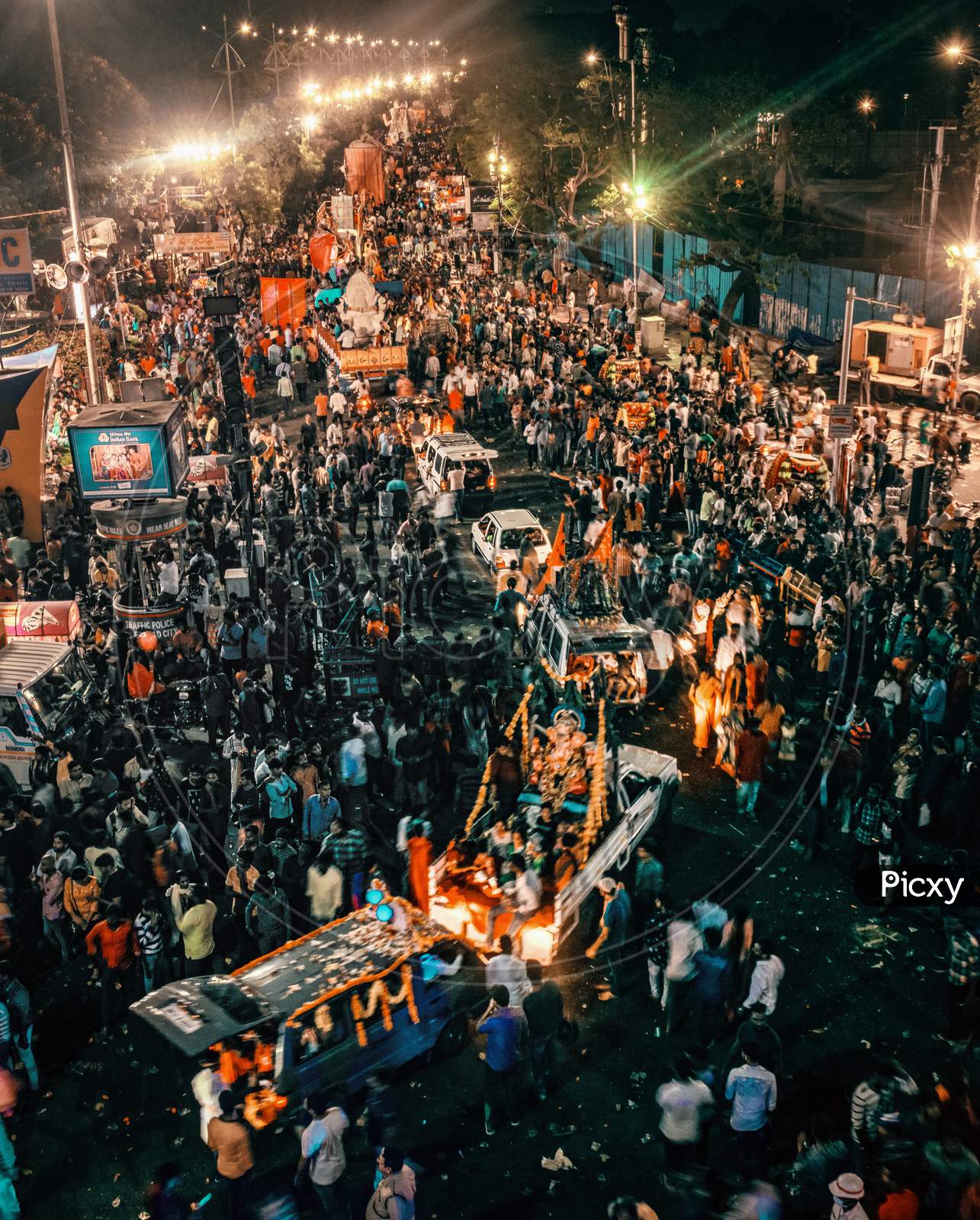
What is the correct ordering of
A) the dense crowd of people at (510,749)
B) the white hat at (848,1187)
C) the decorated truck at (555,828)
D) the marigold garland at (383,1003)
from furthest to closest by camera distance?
the decorated truck at (555,828) < the marigold garland at (383,1003) < the dense crowd of people at (510,749) < the white hat at (848,1187)

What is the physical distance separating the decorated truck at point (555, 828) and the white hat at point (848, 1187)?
3.86 meters

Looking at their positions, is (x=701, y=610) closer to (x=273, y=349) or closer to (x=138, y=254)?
(x=273, y=349)

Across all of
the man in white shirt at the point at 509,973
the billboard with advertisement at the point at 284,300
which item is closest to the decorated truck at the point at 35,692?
the man in white shirt at the point at 509,973

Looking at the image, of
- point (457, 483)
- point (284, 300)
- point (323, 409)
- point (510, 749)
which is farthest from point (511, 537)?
point (284, 300)

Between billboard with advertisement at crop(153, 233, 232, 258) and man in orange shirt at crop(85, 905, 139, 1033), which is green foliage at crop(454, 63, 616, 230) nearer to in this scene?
billboard with advertisement at crop(153, 233, 232, 258)

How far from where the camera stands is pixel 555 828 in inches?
425

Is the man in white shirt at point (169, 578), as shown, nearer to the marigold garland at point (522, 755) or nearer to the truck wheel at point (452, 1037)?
the marigold garland at point (522, 755)

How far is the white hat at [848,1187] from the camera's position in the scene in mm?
6344

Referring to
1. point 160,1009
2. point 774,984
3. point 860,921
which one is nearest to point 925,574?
point 860,921

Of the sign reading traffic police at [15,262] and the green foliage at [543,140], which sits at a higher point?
the green foliage at [543,140]

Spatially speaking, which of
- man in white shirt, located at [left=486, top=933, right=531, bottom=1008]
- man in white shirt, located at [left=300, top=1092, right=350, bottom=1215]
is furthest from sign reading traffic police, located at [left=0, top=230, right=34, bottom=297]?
man in white shirt, located at [left=300, top=1092, right=350, bottom=1215]

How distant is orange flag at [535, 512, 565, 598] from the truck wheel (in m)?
8.81

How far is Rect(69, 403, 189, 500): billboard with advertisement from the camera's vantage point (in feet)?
55.2

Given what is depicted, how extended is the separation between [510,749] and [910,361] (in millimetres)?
23921
